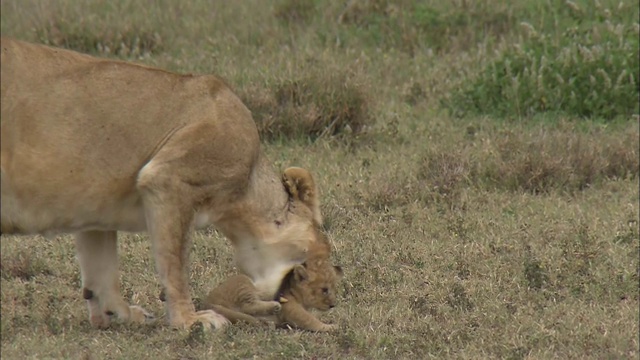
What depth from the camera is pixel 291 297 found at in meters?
5.85

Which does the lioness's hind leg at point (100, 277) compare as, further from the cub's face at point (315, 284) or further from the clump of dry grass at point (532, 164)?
the clump of dry grass at point (532, 164)

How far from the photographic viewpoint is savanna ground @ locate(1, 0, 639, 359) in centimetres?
602

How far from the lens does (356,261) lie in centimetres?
716

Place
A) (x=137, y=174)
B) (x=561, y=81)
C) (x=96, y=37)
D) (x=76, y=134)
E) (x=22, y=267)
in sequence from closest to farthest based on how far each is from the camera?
1. (x=76, y=134)
2. (x=137, y=174)
3. (x=22, y=267)
4. (x=561, y=81)
5. (x=96, y=37)

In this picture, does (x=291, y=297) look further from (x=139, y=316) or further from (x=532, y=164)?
(x=532, y=164)

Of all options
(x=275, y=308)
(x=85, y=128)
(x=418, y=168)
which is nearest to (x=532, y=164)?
(x=418, y=168)

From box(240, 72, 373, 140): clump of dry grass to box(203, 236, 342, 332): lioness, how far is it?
3729mm

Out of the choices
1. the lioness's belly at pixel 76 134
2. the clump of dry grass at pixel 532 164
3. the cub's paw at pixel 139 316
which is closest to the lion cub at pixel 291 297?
the cub's paw at pixel 139 316

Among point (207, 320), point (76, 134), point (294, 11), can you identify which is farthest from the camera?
point (294, 11)

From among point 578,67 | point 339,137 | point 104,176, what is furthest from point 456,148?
point 104,176

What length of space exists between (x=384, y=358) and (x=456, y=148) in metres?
3.56

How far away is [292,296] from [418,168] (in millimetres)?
3102

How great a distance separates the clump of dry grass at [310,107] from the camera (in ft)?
31.4

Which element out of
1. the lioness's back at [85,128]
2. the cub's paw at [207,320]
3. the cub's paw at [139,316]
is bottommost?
the cub's paw at [139,316]
